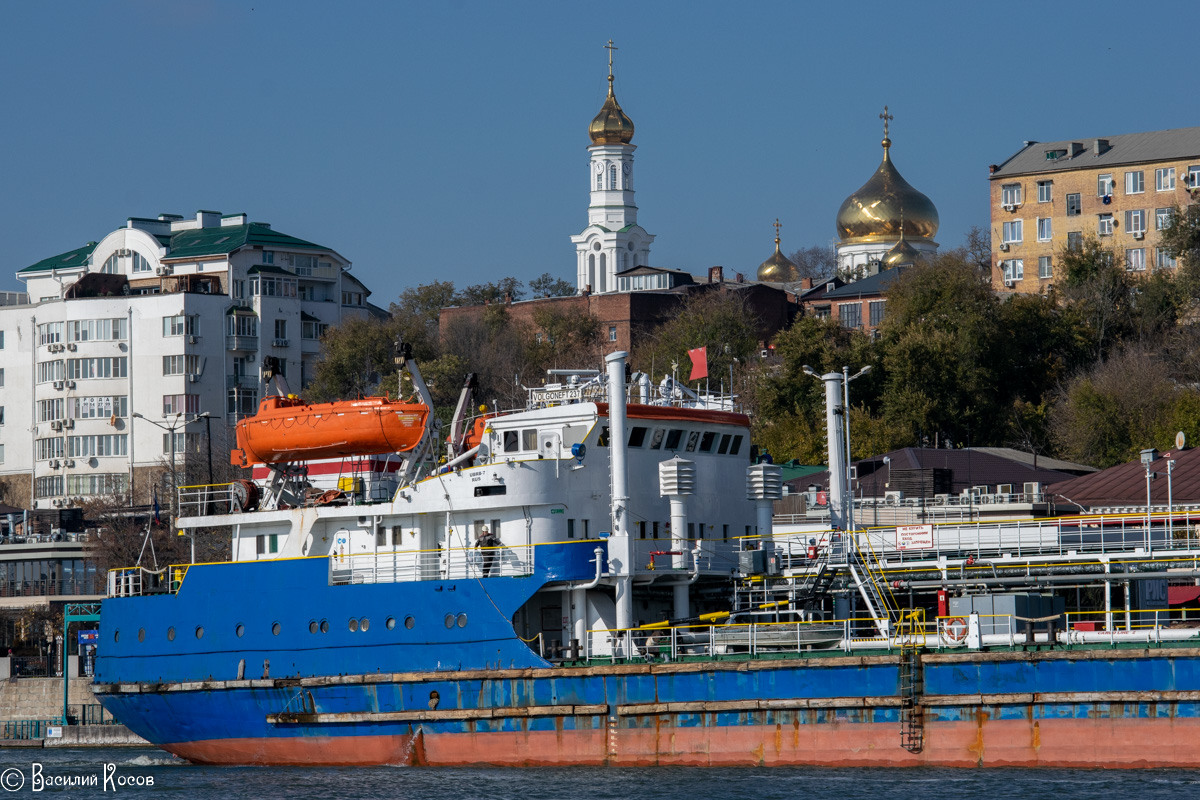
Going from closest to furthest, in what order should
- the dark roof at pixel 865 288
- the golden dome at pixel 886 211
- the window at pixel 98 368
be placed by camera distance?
1. the window at pixel 98 368
2. the dark roof at pixel 865 288
3. the golden dome at pixel 886 211

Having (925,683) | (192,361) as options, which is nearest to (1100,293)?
(192,361)

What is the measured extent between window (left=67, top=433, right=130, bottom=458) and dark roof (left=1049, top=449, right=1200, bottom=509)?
52.7 m

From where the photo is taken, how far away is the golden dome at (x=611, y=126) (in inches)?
5172

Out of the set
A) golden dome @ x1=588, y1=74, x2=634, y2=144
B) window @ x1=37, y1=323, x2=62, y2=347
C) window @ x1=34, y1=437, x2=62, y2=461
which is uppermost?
golden dome @ x1=588, y1=74, x2=634, y2=144

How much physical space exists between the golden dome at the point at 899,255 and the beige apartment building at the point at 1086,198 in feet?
44.0

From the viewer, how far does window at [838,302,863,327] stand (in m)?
102

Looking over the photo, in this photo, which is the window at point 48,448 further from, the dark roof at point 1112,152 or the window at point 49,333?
the dark roof at point 1112,152

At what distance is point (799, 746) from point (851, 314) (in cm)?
7239

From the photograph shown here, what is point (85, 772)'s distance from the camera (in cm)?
4122

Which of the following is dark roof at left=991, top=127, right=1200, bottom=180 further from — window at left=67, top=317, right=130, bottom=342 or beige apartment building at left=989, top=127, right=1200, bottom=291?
window at left=67, top=317, right=130, bottom=342

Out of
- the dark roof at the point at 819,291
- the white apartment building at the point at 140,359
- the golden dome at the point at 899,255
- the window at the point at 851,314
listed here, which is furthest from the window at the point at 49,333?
the golden dome at the point at 899,255

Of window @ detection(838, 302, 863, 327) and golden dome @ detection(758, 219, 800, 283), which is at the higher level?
golden dome @ detection(758, 219, 800, 283)

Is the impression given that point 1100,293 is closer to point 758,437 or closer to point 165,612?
point 758,437

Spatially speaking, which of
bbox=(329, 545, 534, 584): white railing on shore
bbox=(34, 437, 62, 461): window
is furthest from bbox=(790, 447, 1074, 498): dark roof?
bbox=(34, 437, 62, 461): window
